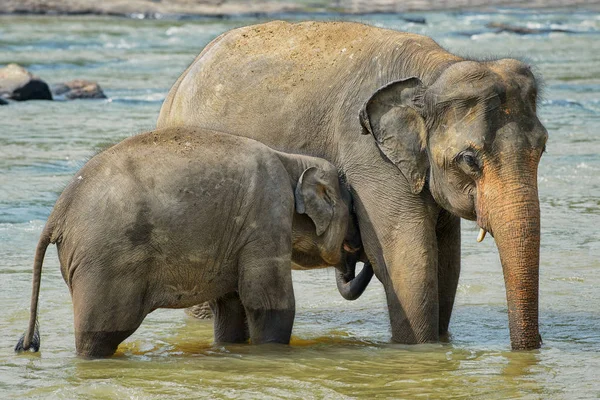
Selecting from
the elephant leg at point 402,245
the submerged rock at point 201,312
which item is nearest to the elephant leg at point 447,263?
the elephant leg at point 402,245

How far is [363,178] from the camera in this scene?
7.54 meters

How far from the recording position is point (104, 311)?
6.84 m

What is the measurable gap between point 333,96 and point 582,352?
6.72 ft

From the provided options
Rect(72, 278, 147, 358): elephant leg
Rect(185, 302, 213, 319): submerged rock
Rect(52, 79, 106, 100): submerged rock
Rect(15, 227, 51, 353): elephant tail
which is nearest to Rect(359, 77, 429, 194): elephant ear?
Rect(72, 278, 147, 358): elephant leg

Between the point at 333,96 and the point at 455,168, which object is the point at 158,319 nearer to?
the point at 333,96

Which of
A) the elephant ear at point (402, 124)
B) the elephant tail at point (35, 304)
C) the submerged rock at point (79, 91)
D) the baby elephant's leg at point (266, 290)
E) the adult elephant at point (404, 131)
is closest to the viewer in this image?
the adult elephant at point (404, 131)

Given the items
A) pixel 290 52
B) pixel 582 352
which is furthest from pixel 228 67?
pixel 582 352

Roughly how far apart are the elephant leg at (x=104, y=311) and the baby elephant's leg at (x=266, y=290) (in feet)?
1.92

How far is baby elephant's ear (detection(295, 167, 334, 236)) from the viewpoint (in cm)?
730

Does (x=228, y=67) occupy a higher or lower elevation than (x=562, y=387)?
higher

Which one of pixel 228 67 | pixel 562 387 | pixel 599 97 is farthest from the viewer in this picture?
pixel 599 97

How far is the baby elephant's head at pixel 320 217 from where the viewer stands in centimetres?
731

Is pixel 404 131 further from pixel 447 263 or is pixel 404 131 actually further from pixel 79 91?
pixel 79 91

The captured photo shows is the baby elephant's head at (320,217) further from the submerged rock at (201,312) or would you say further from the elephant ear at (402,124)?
the submerged rock at (201,312)
